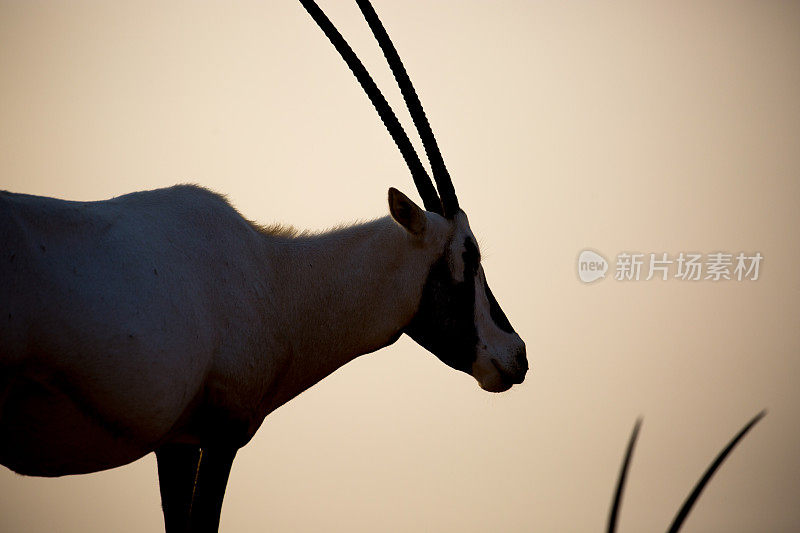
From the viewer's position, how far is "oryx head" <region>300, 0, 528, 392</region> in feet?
9.48

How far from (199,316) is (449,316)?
0.90 metres

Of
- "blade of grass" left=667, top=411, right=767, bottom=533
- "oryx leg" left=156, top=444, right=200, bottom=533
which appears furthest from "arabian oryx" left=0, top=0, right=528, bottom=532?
"blade of grass" left=667, top=411, right=767, bottom=533

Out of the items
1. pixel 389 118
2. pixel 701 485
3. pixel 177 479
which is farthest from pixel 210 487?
pixel 701 485

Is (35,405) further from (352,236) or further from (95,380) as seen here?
(352,236)

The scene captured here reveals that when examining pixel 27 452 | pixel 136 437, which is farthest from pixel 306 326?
pixel 27 452

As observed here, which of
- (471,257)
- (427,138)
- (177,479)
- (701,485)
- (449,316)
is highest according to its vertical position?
(427,138)

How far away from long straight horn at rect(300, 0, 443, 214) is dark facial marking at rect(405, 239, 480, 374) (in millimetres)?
254

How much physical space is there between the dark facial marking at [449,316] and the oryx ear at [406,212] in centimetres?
16

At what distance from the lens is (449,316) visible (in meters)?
2.89

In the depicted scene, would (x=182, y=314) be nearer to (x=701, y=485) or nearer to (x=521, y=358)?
(x=521, y=358)

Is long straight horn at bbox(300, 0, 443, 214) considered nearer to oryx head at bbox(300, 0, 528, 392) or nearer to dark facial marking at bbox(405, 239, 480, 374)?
oryx head at bbox(300, 0, 528, 392)

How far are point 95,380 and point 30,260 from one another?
0.31 meters

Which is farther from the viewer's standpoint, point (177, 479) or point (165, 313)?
point (177, 479)

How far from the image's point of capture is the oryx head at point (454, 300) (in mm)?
2891
